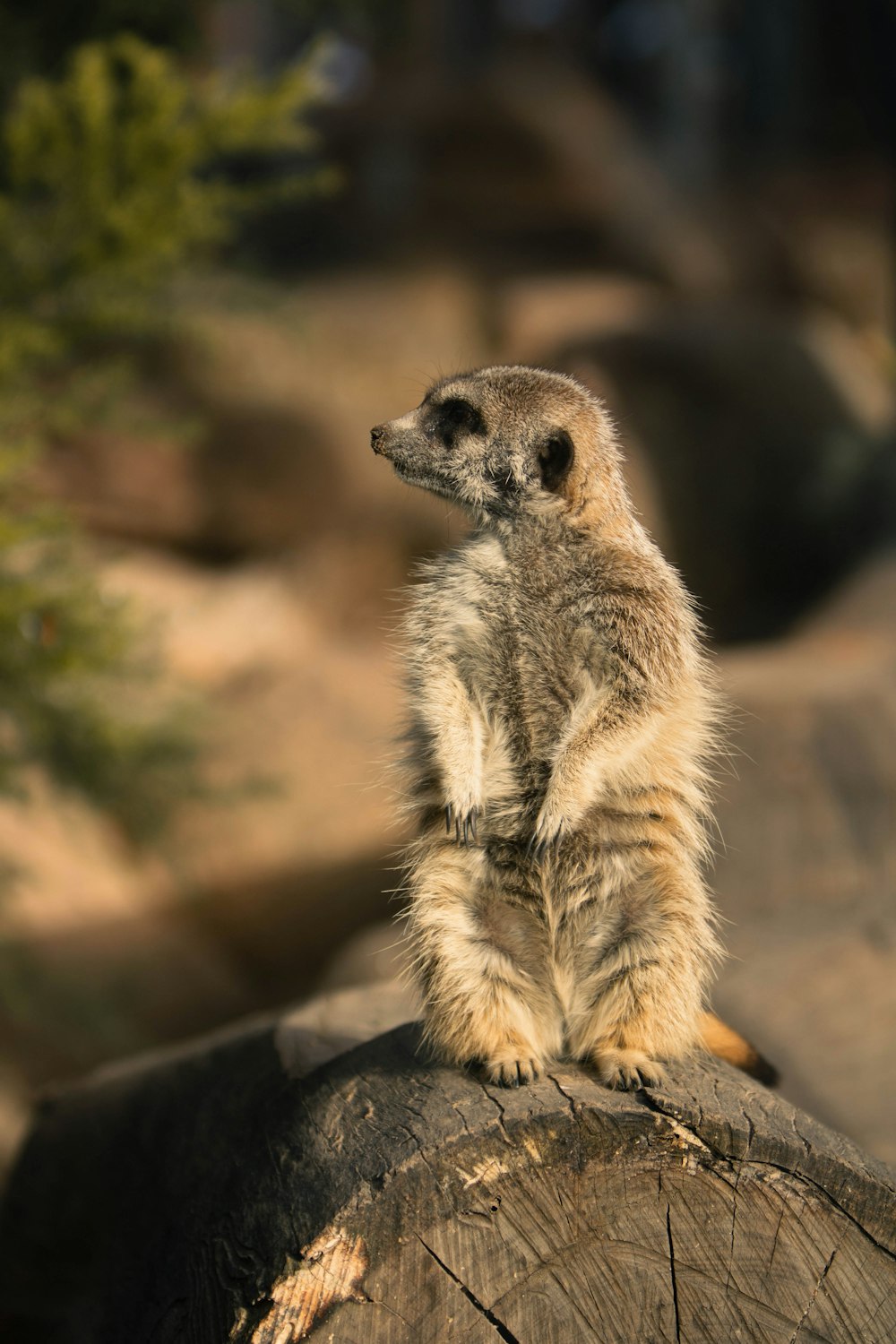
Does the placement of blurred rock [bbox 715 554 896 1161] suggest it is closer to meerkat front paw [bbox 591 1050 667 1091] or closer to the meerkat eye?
meerkat front paw [bbox 591 1050 667 1091]

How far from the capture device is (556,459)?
2.21m

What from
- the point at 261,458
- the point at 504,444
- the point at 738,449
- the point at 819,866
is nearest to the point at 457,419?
the point at 504,444

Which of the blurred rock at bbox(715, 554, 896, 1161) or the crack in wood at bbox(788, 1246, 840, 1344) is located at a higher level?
the blurred rock at bbox(715, 554, 896, 1161)

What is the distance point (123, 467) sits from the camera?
7902mm

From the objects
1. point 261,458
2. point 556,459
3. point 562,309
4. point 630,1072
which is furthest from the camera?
point 562,309

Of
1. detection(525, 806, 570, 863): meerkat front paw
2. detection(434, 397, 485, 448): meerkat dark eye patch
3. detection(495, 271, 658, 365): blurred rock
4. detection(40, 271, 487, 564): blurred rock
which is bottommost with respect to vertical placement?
detection(525, 806, 570, 863): meerkat front paw

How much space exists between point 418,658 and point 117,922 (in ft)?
13.1

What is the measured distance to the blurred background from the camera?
441 cm

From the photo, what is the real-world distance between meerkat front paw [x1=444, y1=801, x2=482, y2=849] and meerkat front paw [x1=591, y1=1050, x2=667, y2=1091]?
0.41m

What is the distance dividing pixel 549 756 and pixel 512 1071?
0.53 metres

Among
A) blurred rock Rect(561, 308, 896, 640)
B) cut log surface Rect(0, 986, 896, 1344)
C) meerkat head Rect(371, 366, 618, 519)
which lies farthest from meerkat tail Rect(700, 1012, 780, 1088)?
blurred rock Rect(561, 308, 896, 640)

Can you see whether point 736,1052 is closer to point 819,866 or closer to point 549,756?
point 549,756

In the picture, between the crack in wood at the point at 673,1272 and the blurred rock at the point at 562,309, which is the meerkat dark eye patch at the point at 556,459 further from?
the blurred rock at the point at 562,309

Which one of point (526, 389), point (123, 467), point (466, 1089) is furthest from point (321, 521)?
point (466, 1089)
